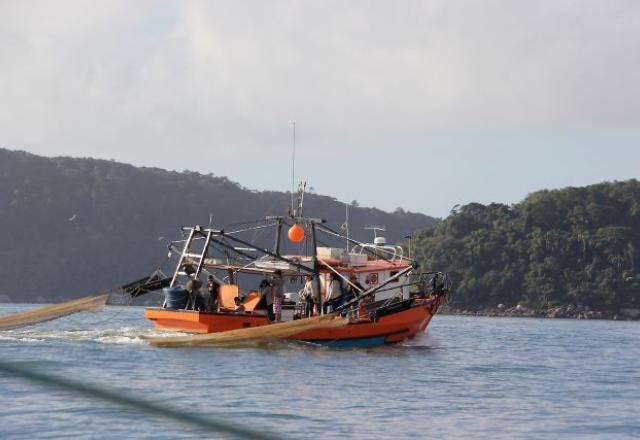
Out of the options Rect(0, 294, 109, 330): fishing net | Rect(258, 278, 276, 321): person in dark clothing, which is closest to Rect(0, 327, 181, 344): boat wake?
Rect(0, 294, 109, 330): fishing net

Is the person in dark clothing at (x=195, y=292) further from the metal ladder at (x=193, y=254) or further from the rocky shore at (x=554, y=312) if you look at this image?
the rocky shore at (x=554, y=312)

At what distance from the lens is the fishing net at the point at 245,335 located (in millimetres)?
33188

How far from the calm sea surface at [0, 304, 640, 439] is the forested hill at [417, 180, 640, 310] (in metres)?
101

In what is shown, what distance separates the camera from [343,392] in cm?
2389

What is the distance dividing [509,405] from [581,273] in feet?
401

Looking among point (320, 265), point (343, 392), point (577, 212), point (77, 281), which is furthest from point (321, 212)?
point (343, 392)

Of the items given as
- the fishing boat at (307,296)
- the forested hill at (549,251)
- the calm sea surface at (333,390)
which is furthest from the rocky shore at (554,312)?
the fishing boat at (307,296)

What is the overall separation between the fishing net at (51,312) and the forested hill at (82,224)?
5174 inches

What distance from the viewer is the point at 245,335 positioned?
1313 inches

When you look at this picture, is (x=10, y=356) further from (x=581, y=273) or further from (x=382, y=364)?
(x=581, y=273)

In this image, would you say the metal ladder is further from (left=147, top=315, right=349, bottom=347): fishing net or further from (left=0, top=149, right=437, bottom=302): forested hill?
(left=0, top=149, right=437, bottom=302): forested hill

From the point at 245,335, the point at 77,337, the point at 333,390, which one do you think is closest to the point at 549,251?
the point at 77,337

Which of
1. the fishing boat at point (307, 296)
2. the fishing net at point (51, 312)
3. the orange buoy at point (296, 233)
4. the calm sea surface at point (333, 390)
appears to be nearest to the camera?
the calm sea surface at point (333, 390)

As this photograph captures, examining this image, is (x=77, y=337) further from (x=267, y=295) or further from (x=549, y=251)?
(x=549, y=251)
